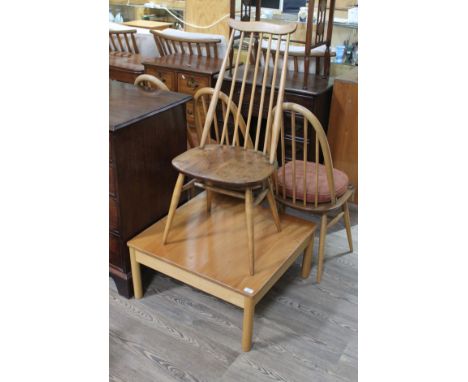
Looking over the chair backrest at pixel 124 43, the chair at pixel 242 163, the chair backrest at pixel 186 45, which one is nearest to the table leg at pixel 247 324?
the chair at pixel 242 163

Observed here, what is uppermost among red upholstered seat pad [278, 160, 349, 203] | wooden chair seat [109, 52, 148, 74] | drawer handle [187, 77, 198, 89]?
wooden chair seat [109, 52, 148, 74]

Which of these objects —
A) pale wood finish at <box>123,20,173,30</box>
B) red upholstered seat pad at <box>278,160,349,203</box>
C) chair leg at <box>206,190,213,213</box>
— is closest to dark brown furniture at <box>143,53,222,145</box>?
chair leg at <box>206,190,213,213</box>

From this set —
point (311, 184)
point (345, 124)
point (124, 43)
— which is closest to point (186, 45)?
point (124, 43)

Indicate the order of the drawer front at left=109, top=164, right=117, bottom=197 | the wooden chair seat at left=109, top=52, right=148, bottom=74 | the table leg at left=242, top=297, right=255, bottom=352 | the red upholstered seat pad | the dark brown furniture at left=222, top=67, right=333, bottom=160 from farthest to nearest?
the wooden chair seat at left=109, top=52, right=148, bottom=74 → the dark brown furniture at left=222, top=67, right=333, bottom=160 → the red upholstered seat pad → the drawer front at left=109, top=164, right=117, bottom=197 → the table leg at left=242, top=297, right=255, bottom=352

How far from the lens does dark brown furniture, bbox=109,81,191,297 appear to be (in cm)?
172

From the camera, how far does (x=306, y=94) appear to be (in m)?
2.42

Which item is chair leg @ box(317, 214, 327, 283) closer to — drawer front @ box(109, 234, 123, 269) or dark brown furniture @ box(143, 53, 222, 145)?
drawer front @ box(109, 234, 123, 269)

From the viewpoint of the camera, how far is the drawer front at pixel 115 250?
1856 millimetres

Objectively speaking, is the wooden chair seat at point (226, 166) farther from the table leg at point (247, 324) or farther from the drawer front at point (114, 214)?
the table leg at point (247, 324)

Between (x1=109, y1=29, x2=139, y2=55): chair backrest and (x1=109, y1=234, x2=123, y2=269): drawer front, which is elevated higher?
(x1=109, y1=29, x2=139, y2=55): chair backrest

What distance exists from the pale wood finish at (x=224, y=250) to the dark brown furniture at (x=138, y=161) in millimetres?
73

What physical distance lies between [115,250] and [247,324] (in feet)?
2.19

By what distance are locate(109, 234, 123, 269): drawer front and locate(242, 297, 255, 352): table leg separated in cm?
62
